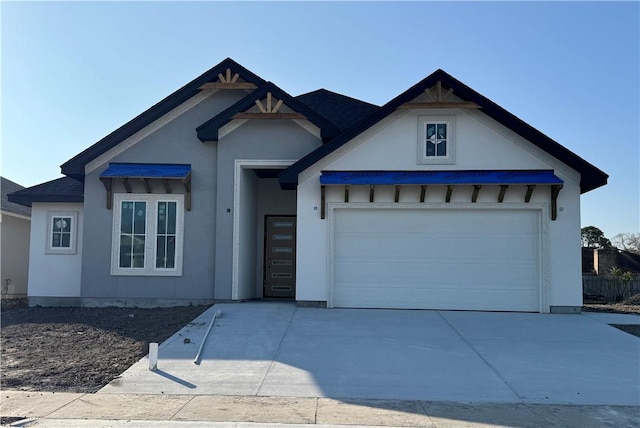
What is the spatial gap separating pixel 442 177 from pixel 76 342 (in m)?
8.33

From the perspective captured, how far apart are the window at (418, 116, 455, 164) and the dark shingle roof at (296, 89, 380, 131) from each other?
310 centimetres

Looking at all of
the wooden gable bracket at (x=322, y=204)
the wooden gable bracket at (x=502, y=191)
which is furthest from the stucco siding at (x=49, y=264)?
the wooden gable bracket at (x=502, y=191)

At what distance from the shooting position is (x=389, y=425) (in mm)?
5496

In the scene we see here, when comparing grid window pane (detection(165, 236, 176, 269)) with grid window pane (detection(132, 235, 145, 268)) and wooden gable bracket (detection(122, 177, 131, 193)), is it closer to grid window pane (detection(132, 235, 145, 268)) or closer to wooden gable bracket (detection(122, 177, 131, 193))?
grid window pane (detection(132, 235, 145, 268))

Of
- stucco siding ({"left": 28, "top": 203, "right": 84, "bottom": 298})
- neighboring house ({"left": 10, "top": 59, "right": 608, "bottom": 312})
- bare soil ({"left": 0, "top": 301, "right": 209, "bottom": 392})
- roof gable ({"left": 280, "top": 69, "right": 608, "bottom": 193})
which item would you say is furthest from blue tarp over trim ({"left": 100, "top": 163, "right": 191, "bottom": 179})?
bare soil ({"left": 0, "top": 301, "right": 209, "bottom": 392})

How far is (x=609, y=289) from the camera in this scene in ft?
57.9

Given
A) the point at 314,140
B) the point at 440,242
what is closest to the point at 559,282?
the point at 440,242

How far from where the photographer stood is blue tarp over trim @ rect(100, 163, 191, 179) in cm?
1265

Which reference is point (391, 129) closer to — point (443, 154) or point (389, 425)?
point (443, 154)

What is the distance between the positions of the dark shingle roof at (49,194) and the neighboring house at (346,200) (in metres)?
0.72

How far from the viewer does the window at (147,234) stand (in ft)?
42.5

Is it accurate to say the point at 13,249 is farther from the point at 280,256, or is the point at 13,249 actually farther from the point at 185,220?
the point at 280,256

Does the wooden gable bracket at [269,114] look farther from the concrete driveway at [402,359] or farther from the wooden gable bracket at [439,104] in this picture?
the concrete driveway at [402,359]

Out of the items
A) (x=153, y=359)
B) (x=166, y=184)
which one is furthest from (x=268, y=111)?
(x=153, y=359)
